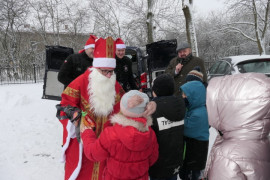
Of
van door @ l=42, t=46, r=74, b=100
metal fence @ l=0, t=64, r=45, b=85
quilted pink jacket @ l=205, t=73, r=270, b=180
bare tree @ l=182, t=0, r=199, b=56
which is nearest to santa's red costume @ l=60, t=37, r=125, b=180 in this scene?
quilted pink jacket @ l=205, t=73, r=270, b=180

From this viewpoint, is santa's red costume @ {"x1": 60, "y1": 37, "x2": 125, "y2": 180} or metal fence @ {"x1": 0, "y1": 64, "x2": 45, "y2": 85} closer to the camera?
santa's red costume @ {"x1": 60, "y1": 37, "x2": 125, "y2": 180}

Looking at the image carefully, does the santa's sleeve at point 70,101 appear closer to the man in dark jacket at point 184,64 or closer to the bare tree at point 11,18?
the man in dark jacket at point 184,64

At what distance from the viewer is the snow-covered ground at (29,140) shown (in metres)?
3.54

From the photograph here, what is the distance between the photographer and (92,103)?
213 cm

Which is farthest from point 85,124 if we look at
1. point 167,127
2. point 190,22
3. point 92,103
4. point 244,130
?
point 190,22

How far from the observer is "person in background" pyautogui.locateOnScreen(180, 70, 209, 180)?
2.60 metres

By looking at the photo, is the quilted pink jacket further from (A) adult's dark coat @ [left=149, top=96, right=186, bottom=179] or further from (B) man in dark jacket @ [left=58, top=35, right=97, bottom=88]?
(B) man in dark jacket @ [left=58, top=35, right=97, bottom=88]

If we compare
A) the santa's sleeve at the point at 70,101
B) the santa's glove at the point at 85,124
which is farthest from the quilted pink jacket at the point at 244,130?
the santa's sleeve at the point at 70,101

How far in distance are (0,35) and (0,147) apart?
64.0ft

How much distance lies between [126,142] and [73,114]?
601 millimetres

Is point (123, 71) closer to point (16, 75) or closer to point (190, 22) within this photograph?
point (190, 22)

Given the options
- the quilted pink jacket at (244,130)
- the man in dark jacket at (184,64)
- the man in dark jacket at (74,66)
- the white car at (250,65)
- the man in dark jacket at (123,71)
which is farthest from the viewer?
the white car at (250,65)

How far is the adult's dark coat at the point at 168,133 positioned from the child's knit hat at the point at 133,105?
51 cm

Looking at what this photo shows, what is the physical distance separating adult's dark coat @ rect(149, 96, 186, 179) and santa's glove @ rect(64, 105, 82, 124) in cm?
71
